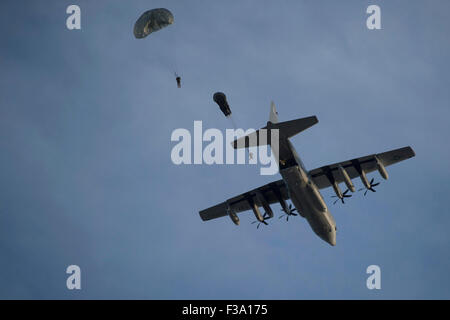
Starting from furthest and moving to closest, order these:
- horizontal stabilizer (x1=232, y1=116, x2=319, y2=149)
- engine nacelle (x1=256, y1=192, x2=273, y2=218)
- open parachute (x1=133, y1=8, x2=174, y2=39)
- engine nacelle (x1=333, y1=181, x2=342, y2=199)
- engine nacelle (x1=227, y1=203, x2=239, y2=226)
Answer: engine nacelle (x1=227, y1=203, x2=239, y2=226), engine nacelle (x1=256, y1=192, x2=273, y2=218), engine nacelle (x1=333, y1=181, x2=342, y2=199), open parachute (x1=133, y1=8, x2=174, y2=39), horizontal stabilizer (x1=232, y1=116, x2=319, y2=149)

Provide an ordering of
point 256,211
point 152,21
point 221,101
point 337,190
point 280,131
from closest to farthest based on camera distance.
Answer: point 221,101 < point 280,131 < point 152,21 < point 337,190 < point 256,211

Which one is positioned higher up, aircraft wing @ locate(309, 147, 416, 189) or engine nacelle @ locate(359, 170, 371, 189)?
aircraft wing @ locate(309, 147, 416, 189)

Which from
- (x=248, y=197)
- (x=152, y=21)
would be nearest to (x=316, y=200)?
(x=248, y=197)

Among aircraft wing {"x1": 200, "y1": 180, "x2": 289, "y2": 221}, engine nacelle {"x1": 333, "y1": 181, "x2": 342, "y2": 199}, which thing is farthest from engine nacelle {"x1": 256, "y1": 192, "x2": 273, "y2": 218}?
engine nacelle {"x1": 333, "y1": 181, "x2": 342, "y2": 199}

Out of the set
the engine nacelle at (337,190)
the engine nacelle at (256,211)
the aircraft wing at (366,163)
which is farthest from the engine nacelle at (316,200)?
the engine nacelle at (256,211)

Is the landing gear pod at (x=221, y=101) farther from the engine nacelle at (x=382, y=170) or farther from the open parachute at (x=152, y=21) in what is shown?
the engine nacelle at (x=382, y=170)

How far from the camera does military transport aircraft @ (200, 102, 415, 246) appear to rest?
43.1 meters

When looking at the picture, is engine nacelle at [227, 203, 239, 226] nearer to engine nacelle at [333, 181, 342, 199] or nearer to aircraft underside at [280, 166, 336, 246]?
aircraft underside at [280, 166, 336, 246]

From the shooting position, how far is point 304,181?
143 ft

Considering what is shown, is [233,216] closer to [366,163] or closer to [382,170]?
[366,163]

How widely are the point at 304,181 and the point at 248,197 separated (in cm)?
882
